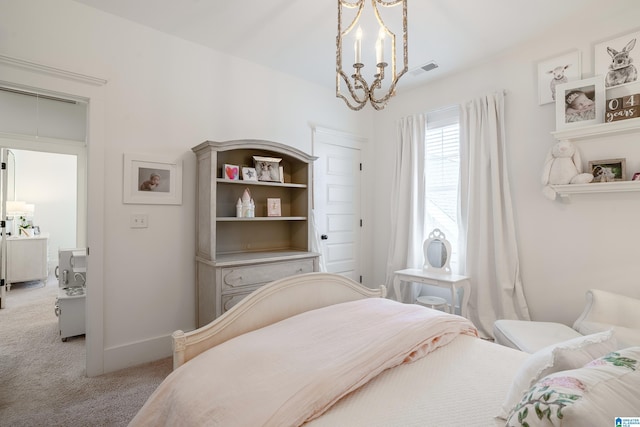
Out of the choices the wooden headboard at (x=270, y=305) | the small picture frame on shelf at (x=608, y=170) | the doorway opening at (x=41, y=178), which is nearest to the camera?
the wooden headboard at (x=270, y=305)

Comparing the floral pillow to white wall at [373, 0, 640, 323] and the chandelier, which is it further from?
white wall at [373, 0, 640, 323]

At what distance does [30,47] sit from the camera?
6.83 feet

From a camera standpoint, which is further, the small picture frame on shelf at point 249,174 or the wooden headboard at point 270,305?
the small picture frame on shelf at point 249,174

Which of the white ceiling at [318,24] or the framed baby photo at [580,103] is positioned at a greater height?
the white ceiling at [318,24]

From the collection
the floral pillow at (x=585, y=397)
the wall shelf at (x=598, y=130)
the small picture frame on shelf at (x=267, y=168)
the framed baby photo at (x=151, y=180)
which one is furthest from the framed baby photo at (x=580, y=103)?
the framed baby photo at (x=151, y=180)

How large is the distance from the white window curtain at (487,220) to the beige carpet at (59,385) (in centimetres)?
287

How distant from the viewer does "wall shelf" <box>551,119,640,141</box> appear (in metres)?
2.18

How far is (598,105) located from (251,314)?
2.92 meters

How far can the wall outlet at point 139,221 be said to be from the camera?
2.46 metres

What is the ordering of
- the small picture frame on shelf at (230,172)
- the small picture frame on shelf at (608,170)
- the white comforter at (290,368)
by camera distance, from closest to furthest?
the white comforter at (290,368) → the small picture frame on shelf at (608,170) → the small picture frame on shelf at (230,172)

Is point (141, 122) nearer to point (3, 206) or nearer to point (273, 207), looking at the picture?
point (273, 207)

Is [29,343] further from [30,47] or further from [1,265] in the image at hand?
[30,47]

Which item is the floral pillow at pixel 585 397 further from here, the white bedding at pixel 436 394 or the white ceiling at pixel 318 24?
the white ceiling at pixel 318 24

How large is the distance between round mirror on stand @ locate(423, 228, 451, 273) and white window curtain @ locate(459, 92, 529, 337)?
20cm
